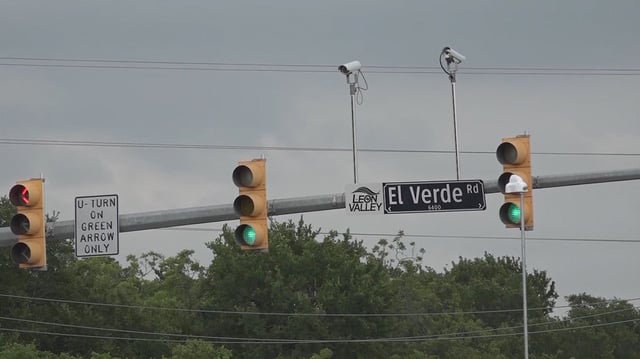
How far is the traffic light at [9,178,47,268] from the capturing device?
67.4ft

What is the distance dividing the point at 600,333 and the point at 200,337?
52.2 meters

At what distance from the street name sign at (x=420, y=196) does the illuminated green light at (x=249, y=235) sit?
230 centimetres

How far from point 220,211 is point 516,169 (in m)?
4.91

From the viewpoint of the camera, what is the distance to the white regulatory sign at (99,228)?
21672mm

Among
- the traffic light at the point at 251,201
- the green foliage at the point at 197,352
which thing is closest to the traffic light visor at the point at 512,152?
the traffic light at the point at 251,201

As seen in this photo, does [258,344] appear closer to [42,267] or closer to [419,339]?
[419,339]

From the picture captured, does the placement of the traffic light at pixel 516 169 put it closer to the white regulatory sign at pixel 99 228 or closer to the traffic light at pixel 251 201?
the traffic light at pixel 251 201

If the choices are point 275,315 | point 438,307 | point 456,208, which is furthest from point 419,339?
point 456,208

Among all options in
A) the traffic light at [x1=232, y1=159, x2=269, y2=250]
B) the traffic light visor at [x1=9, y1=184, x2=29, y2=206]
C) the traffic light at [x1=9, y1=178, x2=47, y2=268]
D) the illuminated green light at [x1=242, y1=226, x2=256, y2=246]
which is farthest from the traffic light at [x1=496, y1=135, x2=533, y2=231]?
the traffic light visor at [x1=9, y1=184, x2=29, y2=206]

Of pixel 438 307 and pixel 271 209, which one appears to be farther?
pixel 438 307

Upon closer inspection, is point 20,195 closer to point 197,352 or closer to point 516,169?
point 516,169

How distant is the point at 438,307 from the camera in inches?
4688

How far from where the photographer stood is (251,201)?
2044cm

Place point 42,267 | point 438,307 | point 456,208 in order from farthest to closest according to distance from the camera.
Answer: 1. point 438,307
2. point 456,208
3. point 42,267
